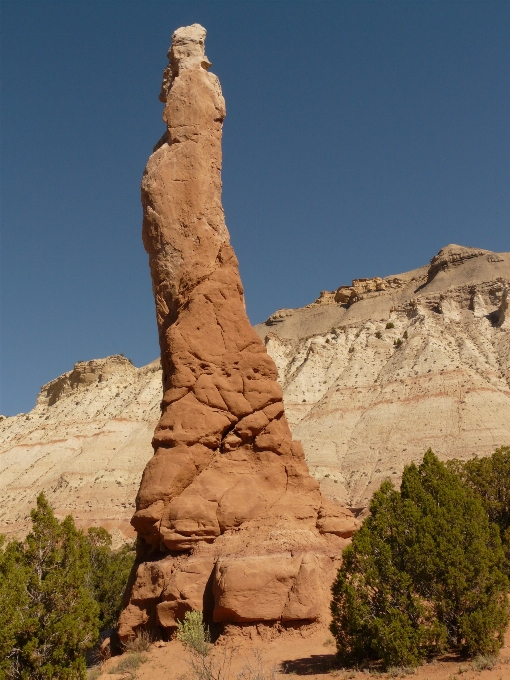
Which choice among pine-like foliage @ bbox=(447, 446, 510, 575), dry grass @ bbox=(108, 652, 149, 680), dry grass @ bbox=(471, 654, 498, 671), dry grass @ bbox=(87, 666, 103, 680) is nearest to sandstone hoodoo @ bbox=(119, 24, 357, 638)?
dry grass @ bbox=(108, 652, 149, 680)

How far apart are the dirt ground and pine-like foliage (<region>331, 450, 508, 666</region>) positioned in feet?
1.32

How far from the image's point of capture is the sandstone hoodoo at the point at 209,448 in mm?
13711

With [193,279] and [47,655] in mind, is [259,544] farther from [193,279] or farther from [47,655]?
[193,279]

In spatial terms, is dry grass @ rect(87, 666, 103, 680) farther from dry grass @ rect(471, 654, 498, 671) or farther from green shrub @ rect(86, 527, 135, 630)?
green shrub @ rect(86, 527, 135, 630)

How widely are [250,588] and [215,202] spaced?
393 inches

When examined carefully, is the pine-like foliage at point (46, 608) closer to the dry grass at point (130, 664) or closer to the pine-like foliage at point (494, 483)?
the dry grass at point (130, 664)

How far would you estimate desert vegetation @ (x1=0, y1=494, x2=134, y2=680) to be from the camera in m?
11.7

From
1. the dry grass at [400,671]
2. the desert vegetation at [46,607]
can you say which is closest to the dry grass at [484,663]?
the dry grass at [400,671]

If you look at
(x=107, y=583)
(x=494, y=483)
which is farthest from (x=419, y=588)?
(x=107, y=583)

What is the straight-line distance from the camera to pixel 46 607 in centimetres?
1260

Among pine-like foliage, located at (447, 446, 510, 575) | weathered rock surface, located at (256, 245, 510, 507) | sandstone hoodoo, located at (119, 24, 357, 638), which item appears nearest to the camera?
sandstone hoodoo, located at (119, 24, 357, 638)

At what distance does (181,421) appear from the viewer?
51.7 ft

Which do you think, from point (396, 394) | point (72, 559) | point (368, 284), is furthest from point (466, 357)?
point (72, 559)

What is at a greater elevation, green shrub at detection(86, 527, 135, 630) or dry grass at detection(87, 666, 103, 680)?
green shrub at detection(86, 527, 135, 630)
